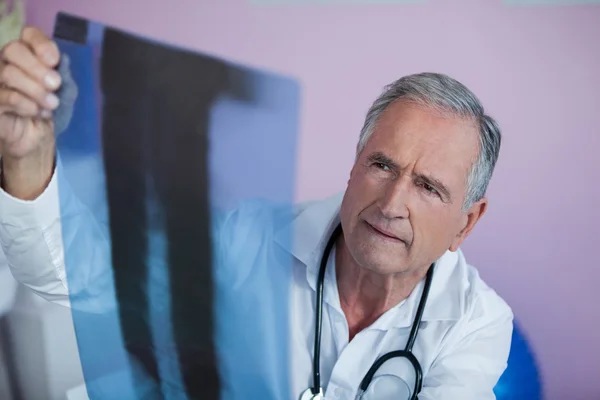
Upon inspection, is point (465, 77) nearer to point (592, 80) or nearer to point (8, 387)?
point (592, 80)

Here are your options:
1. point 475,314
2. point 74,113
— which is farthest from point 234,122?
point 475,314

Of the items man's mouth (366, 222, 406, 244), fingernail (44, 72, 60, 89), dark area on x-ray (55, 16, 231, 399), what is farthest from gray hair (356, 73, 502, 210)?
fingernail (44, 72, 60, 89)

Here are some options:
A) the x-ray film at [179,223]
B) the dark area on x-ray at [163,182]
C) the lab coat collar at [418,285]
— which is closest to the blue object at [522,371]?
the lab coat collar at [418,285]

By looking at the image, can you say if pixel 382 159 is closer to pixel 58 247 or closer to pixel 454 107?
pixel 454 107

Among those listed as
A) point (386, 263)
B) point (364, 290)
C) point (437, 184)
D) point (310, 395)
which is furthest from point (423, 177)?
point (310, 395)

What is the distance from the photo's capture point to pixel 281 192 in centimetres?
103

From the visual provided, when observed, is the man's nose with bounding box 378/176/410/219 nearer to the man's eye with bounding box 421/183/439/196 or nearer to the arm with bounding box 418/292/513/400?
the man's eye with bounding box 421/183/439/196

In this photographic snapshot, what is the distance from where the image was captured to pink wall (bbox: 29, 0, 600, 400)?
0.93 m

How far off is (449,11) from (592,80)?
0.24 m

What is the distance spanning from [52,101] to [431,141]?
20.4 inches

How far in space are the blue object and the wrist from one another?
2.55 ft

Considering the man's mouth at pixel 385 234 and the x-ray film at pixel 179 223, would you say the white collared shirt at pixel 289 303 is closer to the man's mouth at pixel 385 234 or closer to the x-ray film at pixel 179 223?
the x-ray film at pixel 179 223

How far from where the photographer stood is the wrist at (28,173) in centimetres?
82

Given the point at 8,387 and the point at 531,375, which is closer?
the point at 531,375
